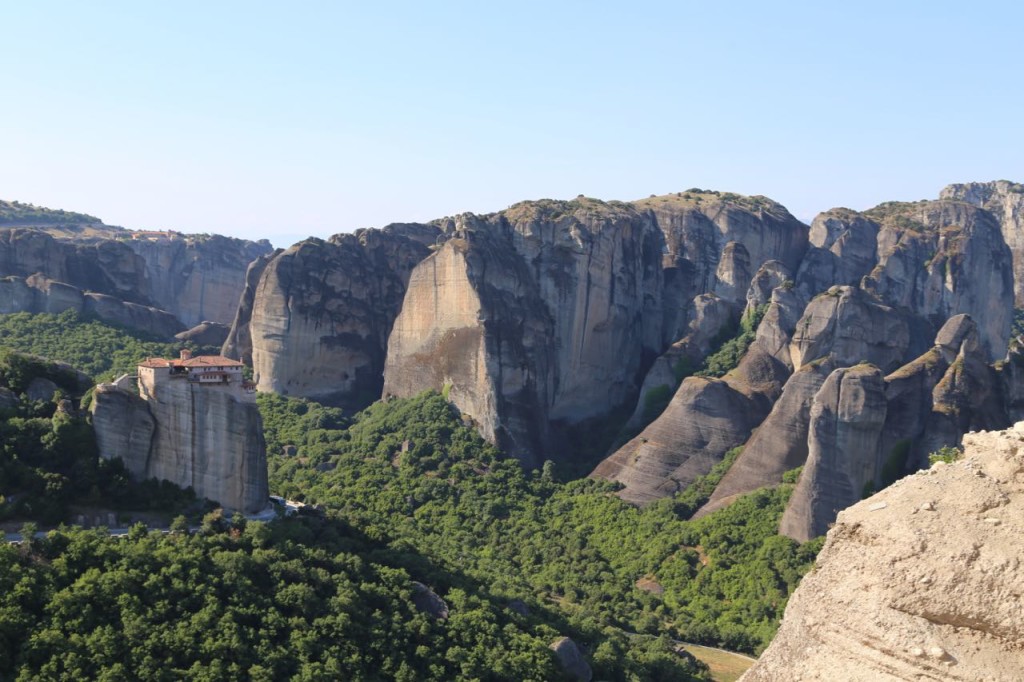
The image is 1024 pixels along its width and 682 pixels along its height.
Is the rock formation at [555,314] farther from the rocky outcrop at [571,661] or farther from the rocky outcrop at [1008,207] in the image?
the rocky outcrop at [1008,207]

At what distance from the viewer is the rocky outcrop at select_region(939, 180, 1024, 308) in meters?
97.1

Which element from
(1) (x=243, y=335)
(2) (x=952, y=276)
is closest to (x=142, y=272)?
(1) (x=243, y=335)

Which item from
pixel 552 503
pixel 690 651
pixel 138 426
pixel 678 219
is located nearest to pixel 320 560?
pixel 138 426

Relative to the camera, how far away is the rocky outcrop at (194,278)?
108 metres

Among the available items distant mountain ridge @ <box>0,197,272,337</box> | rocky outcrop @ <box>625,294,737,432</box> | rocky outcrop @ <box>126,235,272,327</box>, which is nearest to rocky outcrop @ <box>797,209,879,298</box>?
rocky outcrop @ <box>625,294,737,432</box>

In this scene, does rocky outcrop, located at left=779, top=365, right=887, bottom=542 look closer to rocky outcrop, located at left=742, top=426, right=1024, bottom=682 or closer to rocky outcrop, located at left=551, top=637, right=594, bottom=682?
rocky outcrop, located at left=551, top=637, right=594, bottom=682

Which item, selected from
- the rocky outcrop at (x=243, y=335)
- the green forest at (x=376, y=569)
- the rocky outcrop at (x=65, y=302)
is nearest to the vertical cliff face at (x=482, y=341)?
the green forest at (x=376, y=569)

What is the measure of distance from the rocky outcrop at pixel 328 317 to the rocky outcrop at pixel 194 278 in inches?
1450

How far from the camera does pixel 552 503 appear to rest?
5881 cm

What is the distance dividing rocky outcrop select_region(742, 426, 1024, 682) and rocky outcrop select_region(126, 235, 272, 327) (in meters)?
100

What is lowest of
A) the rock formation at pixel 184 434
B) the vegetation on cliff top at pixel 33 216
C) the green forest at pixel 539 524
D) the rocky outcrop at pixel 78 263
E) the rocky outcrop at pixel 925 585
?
the green forest at pixel 539 524

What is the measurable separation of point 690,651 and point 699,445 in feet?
53.4

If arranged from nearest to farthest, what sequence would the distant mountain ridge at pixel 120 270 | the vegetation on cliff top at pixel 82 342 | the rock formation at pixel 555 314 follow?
the rock formation at pixel 555 314 < the vegetation on cliff top at pixel 82 342 < the distant mountain ridge at pixel 120 270

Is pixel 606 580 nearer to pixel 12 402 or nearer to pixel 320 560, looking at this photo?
pixel 320 560
